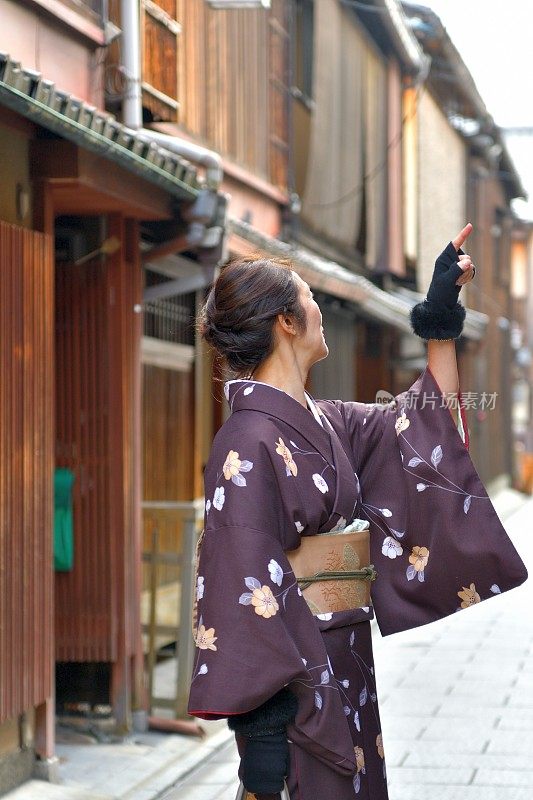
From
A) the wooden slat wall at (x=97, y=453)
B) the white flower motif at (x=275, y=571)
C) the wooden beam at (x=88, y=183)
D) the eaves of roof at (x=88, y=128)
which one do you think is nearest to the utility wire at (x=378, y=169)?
the wooden slat wall at (x=97, y=453)

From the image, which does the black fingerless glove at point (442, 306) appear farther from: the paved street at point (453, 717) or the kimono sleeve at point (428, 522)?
the paved street at point (453, 717)

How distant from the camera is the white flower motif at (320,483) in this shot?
3850 mm

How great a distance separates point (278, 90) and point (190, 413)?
4.56 m

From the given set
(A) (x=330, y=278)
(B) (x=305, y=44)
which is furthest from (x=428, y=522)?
(B) (x=305, y=44)

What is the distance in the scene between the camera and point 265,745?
3.62 meters

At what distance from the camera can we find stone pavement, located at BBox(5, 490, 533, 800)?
6.72 metres

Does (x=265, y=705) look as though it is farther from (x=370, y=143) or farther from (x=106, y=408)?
(x=370, y=143)

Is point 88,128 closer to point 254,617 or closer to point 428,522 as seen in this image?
point 428,522

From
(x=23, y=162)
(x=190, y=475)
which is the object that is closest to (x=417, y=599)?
(x=23, y=162)

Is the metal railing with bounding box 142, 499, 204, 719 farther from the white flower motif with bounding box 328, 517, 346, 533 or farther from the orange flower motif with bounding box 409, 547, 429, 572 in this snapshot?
the white flower motif with bounding box 328, 517, 346, 533

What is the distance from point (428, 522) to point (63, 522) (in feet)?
13.0

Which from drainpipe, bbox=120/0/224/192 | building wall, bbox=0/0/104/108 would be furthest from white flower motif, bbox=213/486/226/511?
drainpipe, bbox=120/0/224/192

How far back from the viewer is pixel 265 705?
12.0ft

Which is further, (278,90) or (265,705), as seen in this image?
(278,90)
